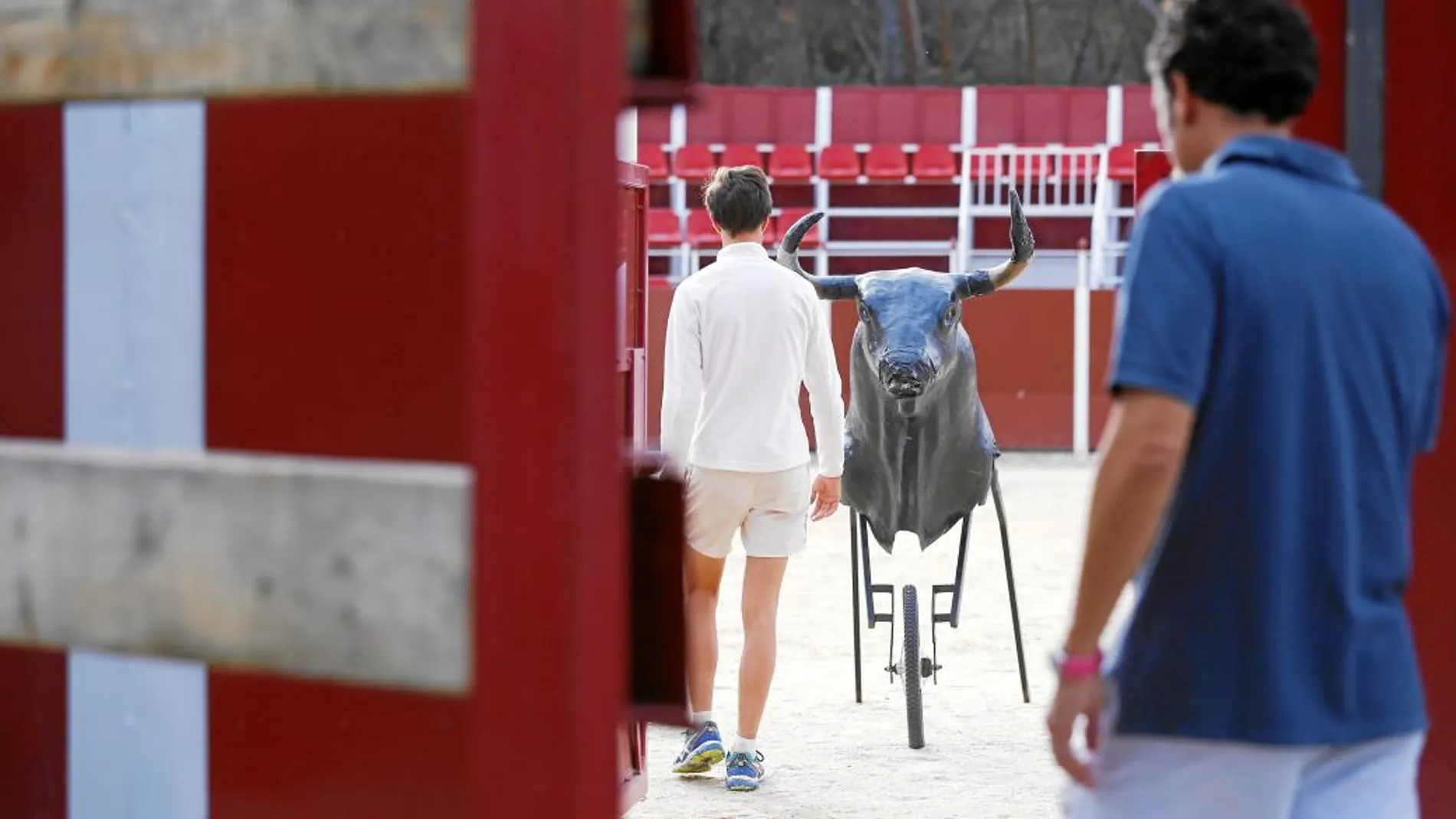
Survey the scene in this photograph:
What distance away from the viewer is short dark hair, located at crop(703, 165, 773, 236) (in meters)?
5.02

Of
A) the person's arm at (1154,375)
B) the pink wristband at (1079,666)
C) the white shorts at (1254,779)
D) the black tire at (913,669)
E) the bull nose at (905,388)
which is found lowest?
the black tire at (913,669)

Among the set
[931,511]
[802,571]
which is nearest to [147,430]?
[931,511]

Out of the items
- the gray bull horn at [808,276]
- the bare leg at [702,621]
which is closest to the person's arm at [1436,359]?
the bare leg at [702,621]

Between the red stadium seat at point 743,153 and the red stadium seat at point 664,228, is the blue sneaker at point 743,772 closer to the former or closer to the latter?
the red stadium seat at point 664,228

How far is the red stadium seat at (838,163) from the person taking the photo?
59.7 feet

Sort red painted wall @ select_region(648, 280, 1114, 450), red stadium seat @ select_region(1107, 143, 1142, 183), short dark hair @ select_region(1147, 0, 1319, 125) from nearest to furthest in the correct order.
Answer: short dark hair @ select_region(1147, 0, 1319, 125), red painted wall @ select_region(648, 280, 1114, 450), red stadium seat @ select_region(1107, 143, 1142, 183)

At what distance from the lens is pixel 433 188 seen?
1.88 m

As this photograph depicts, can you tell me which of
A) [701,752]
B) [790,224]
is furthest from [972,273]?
[790,224]

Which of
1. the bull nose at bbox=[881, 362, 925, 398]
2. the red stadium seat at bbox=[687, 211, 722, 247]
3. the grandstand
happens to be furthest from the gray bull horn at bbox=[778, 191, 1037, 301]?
the red stadium seat at bbox=[687, 211, 722, 247]

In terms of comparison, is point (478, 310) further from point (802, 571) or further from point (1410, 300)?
point (802, 571)

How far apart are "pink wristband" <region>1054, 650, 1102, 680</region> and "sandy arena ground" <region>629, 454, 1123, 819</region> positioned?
1679mm

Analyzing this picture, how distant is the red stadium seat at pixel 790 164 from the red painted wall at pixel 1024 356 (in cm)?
289

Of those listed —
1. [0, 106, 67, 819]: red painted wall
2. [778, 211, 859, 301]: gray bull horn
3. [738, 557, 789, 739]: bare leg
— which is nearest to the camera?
[0, 106, 67, 819]: red painted wall

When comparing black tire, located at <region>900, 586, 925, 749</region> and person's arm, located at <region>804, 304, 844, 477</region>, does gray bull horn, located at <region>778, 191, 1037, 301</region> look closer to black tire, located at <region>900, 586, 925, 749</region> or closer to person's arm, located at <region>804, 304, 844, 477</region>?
person's arm, located at <region>804, 304, 844, 477</region>
